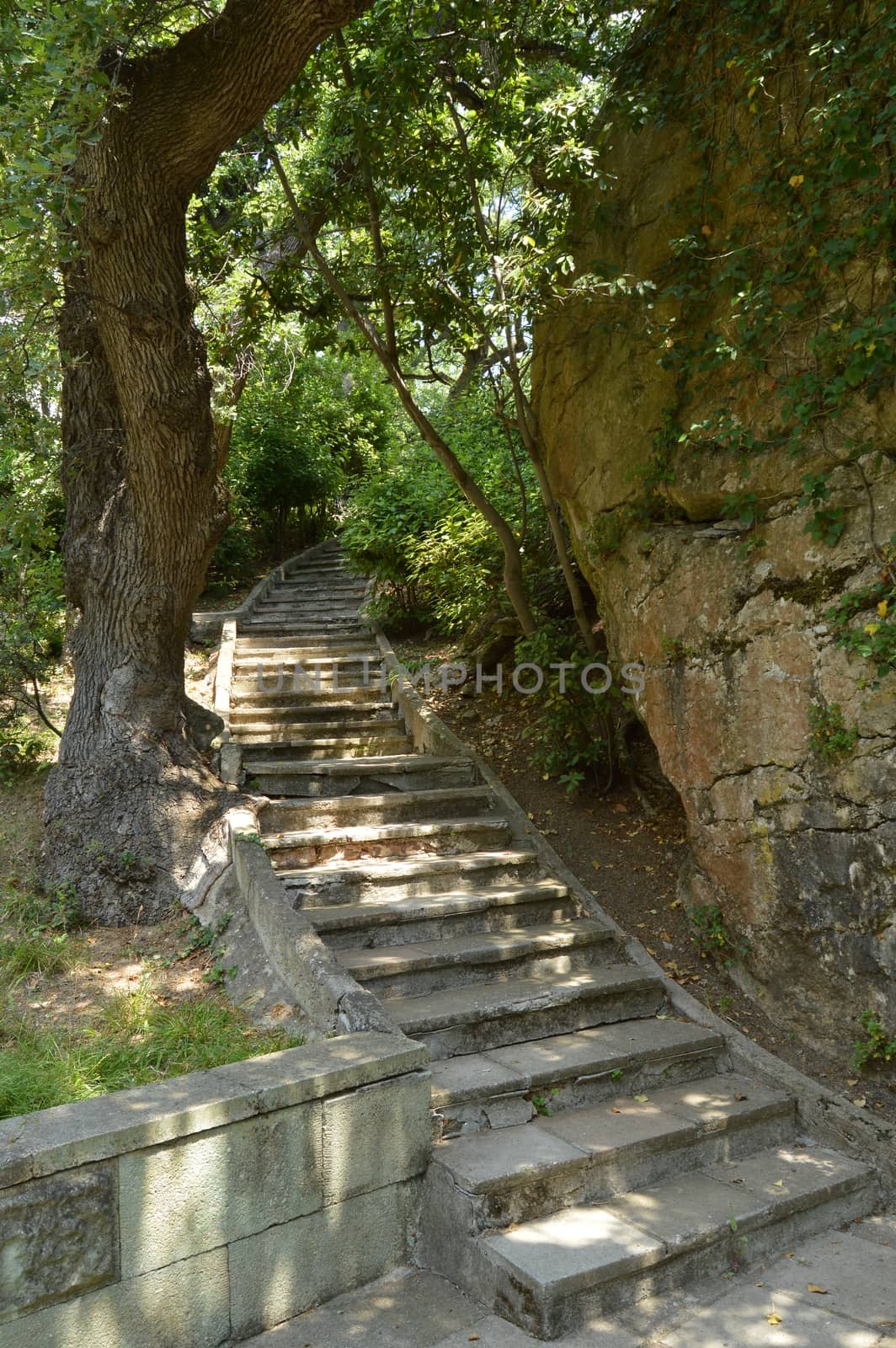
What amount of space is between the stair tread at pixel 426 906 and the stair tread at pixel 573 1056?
956 mm

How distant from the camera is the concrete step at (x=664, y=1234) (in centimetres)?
349

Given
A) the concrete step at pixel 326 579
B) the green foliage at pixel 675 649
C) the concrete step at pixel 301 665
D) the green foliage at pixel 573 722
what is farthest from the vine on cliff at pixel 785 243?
the concrete step at pixel 326 579

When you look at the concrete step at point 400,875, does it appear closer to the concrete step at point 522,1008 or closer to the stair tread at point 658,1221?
the concrete step at point 522,1008

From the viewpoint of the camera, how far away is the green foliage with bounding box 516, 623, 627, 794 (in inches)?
281

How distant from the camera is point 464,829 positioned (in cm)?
668

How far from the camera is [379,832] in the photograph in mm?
6422

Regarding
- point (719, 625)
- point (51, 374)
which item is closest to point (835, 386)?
point (719, 625)

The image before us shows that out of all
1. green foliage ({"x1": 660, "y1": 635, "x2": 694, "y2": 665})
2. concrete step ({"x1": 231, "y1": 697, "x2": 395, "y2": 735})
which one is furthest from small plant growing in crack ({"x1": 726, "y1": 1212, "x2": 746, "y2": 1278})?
concrete step ({"x1": 231, "y1": 697, "x2": 395, "y2": 735})

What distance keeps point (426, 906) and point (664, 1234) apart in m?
2.29

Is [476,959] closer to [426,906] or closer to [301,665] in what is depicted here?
[426,906]

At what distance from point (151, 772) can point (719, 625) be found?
3.66m

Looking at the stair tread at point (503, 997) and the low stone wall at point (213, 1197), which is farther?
the stair tread at point (503, 997)

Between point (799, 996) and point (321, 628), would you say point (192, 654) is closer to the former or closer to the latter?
point (321, 628)

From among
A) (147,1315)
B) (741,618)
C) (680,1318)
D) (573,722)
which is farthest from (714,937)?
(147,1315)
